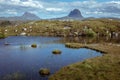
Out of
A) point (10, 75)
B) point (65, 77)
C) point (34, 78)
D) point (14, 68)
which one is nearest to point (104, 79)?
point (65, 77)

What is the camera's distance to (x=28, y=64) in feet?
234

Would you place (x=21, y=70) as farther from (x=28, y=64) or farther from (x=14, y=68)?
(x=28, y=64)

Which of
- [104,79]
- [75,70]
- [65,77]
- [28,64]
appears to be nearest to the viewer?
[104,79]

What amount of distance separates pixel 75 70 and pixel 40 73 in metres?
8.71

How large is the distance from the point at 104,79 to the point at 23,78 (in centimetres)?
1784

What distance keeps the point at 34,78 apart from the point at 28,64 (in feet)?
57.2

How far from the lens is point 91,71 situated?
5431 centimetres

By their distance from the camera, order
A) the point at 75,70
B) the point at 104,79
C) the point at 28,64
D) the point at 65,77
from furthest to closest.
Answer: the point at 28,64 → the point at 75,70 → the point at 65,77 → the point at 104,79

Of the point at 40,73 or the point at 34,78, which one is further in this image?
the point at 40,73

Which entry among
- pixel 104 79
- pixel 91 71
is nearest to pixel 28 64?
pixel 91 71

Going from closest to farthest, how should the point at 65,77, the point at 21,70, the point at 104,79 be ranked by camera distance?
the point at 104,79, the point at 65,77, the point at 21,70

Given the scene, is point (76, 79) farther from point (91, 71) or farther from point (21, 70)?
point (21, 70)

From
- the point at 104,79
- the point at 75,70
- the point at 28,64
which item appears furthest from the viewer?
the point at 28,64

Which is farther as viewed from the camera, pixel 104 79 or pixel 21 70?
pixel 21 70
